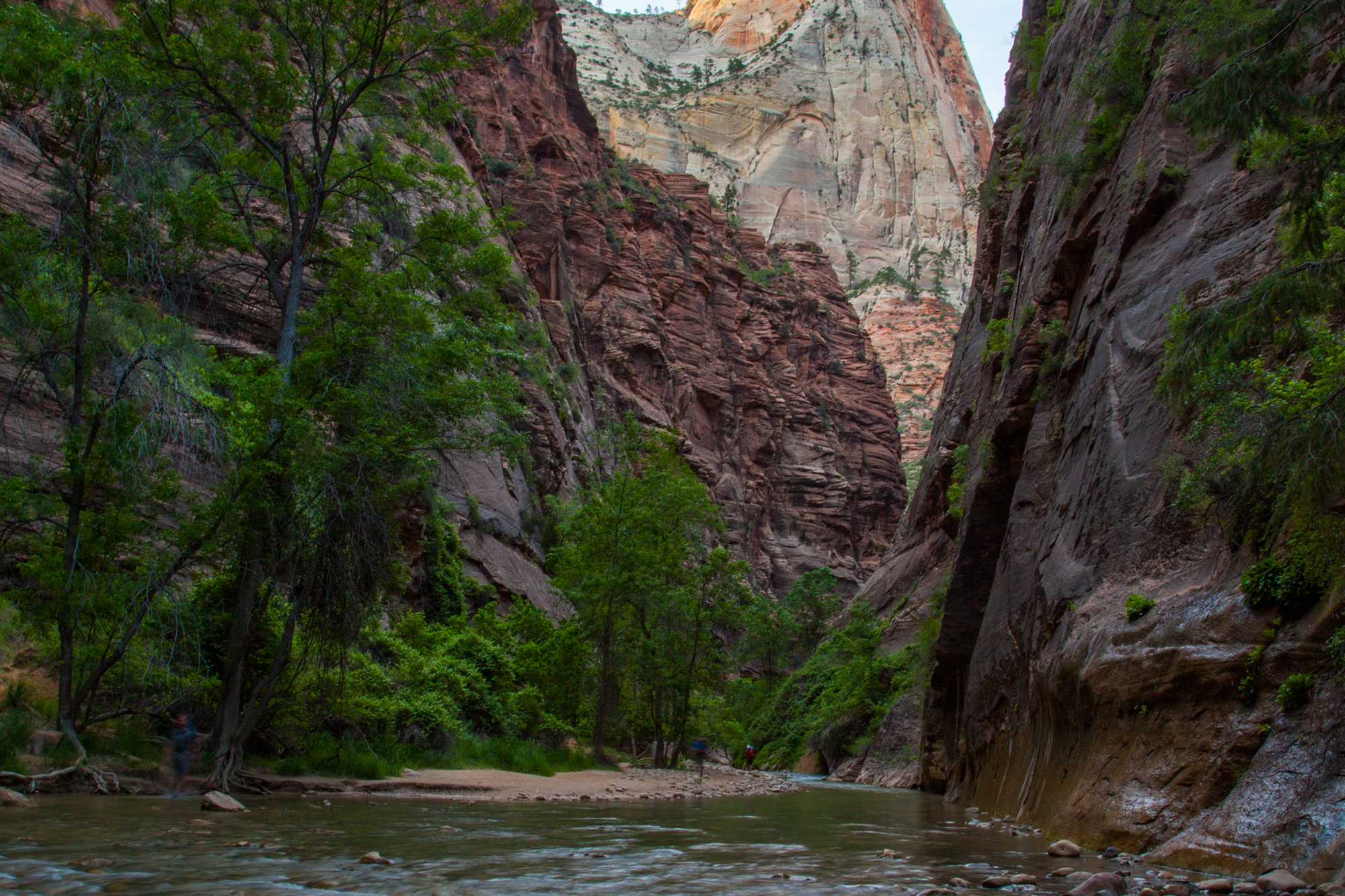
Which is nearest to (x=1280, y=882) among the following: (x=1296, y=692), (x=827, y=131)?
(x=1296, y=692)

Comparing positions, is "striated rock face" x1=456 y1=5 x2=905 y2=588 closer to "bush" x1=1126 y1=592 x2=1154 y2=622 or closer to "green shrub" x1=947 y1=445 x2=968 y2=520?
"green shrub" x1=947 y1=445 x2=968 y2=520

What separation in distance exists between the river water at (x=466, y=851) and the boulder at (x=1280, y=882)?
45.7 inches

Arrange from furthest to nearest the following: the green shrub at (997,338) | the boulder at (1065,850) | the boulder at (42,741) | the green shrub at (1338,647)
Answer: the green shrub at (997,338) → the boulder at (42,741) → the boulder at (1065,850) → the green shrub at (1338,647)

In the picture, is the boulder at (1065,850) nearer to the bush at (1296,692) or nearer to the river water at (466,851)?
the river water at (466,851)

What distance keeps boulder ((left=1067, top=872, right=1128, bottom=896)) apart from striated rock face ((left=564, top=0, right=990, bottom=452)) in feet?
358

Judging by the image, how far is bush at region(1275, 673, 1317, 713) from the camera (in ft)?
21.7

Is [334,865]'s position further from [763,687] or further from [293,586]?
[763,687]

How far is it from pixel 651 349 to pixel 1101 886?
54.2 meters

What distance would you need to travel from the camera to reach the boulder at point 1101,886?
5.45m

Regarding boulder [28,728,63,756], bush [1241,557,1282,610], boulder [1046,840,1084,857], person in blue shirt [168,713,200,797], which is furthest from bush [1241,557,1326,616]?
boulder [28,728,63,756]

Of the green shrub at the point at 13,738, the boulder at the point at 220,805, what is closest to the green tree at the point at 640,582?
the boulder at the point at 220,805

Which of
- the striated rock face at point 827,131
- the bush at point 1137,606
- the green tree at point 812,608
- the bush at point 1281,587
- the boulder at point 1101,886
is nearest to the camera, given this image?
the boulder at point 1101,886

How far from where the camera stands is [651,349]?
58.8m

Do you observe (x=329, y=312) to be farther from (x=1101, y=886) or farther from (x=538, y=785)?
(x=1101, y=886)
